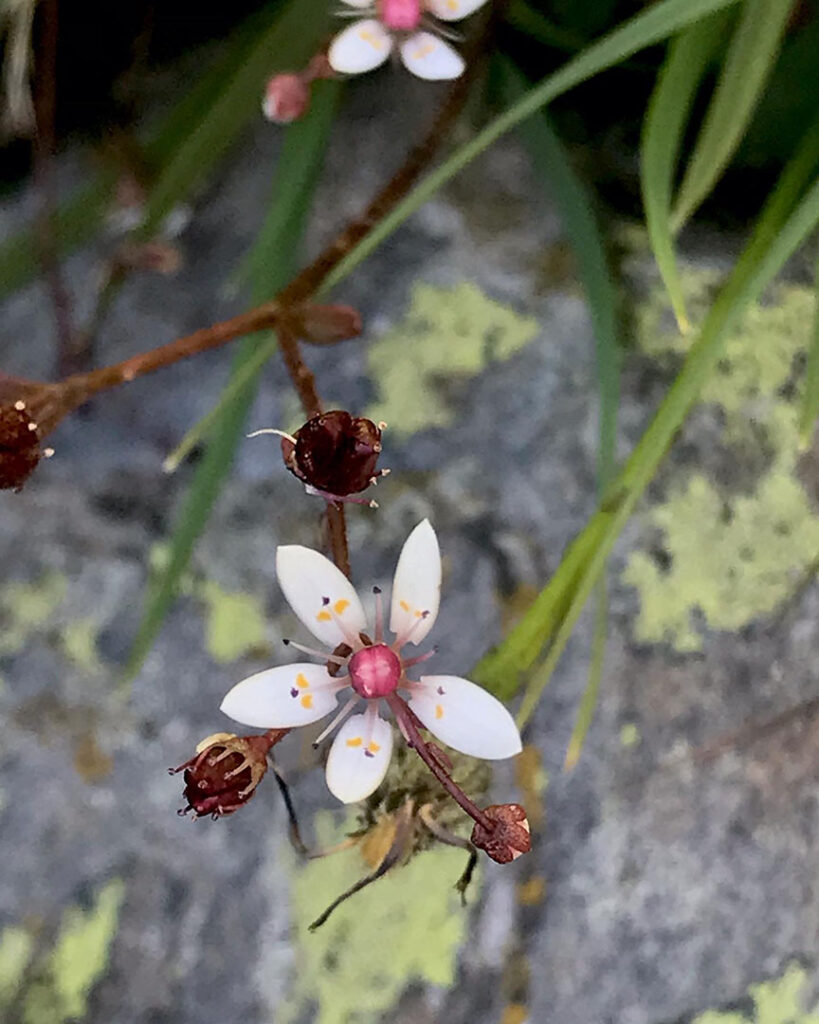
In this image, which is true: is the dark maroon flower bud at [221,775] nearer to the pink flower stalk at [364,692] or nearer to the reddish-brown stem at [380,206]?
the pink flower stalk at [364,692]

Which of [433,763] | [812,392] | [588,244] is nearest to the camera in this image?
[433,763]

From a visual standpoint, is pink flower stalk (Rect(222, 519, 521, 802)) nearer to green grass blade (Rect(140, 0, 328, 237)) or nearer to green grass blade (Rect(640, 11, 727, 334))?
green grass blade (Rect(640, 11, 727, 334))

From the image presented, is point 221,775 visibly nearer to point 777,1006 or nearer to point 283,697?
point 283,697

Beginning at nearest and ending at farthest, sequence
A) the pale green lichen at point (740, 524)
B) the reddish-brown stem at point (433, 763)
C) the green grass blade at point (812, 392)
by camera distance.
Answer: the reddish-brown stem at point (433, 763) → the green grass blade at point (812, 392) → the pale green lichen at point (740, 524)

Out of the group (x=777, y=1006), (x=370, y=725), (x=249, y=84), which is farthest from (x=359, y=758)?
(x=249, y=84)

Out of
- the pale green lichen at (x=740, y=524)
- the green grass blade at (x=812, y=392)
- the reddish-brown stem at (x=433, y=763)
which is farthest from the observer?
the pale green lichen at (x=740, y=524)

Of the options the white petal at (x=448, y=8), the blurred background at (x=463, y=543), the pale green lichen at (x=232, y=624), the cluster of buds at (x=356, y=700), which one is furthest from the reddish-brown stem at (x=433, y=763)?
the white petal at (x=448, y=8)
